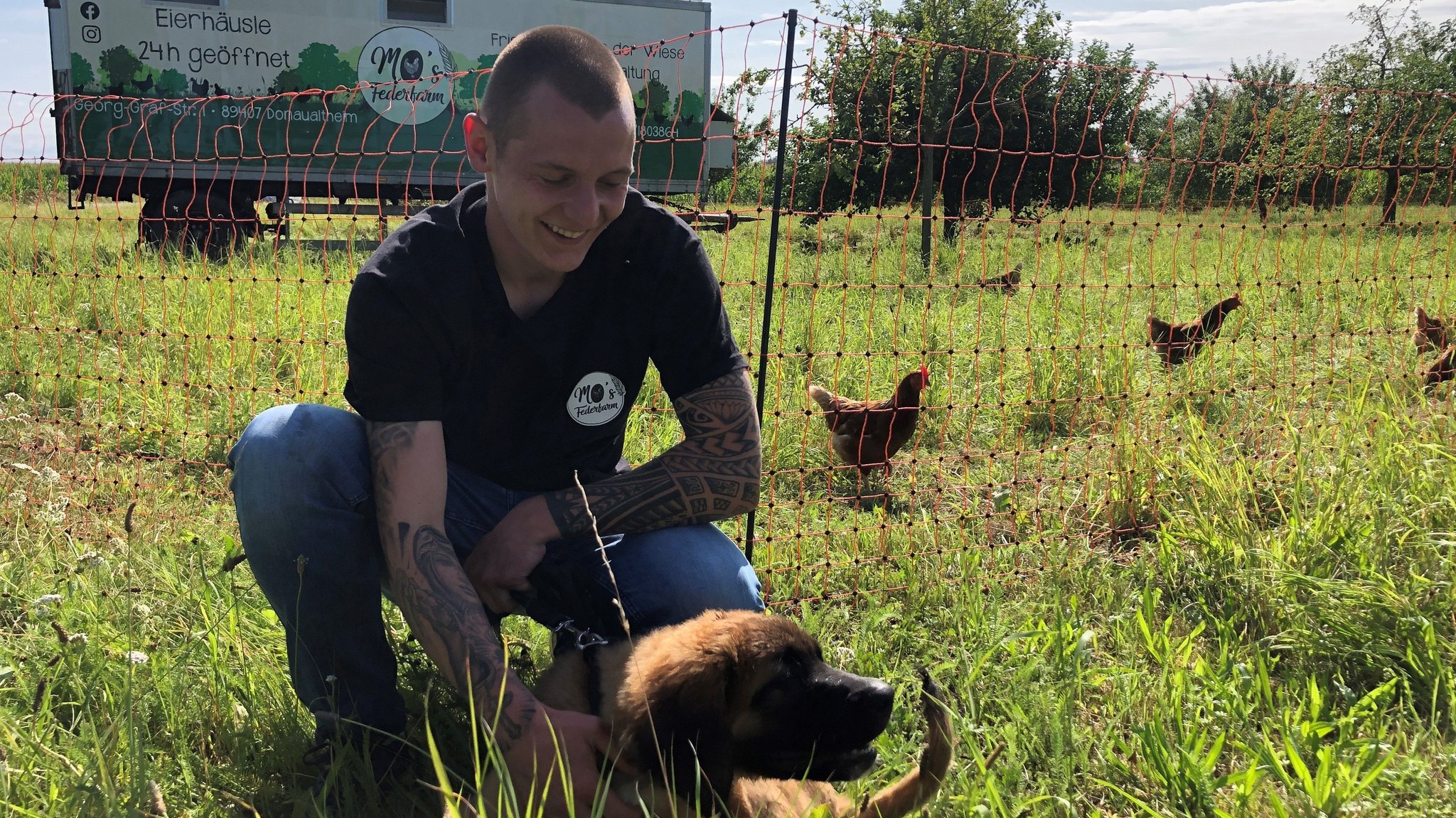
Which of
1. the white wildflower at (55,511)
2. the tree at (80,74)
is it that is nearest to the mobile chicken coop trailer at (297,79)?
the tree at (80,74)

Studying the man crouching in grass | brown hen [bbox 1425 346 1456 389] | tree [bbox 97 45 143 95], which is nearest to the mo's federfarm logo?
tree [bbox 97 45 143 95]

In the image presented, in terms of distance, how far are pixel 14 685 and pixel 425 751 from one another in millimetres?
1136

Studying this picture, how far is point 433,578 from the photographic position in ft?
6.53

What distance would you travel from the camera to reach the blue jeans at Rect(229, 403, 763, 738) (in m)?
2.10

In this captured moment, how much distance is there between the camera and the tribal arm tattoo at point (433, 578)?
1857mm

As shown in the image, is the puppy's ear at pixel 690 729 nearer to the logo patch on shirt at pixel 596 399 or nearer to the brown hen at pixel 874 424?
the logo patch on shirt at pixel 596 399

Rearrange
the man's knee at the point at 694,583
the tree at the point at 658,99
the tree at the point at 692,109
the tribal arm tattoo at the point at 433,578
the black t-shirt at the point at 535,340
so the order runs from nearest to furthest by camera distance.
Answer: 1. the tribal arm tattoo at the point at 433,578
2. the black t-shirt at the point at 535,340
3. the man's knee at the point at 694,583
4. the tree at the point at 658,99
5. the tree at the point at 692,109

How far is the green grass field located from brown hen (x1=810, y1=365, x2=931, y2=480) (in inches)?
5.3

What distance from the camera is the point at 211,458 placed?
4453 millimetres

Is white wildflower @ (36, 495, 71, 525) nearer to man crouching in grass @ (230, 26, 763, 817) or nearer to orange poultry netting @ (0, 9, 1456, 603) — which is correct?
orange poultry netting @ (0, 9, 1456, 603)

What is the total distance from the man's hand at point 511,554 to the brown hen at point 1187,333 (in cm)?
403

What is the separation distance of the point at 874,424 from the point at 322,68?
10.4 metres

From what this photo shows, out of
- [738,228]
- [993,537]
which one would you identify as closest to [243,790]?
[993,537]

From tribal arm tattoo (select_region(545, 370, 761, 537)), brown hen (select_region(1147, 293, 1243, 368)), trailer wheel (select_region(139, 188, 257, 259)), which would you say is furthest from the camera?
trailer wheel (select_region(139, 188, 257, 259))
